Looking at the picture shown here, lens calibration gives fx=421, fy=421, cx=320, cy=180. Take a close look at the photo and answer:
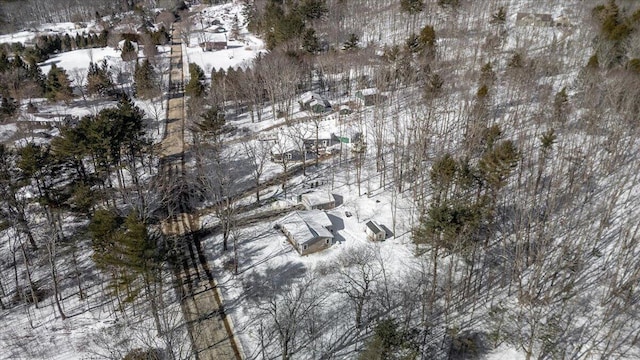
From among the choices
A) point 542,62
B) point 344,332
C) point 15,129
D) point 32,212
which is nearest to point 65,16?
point 15,129

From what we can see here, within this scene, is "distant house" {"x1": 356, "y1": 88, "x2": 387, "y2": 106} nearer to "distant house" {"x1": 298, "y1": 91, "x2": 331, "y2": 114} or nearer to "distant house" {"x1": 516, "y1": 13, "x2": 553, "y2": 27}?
"distant house" {"x1": 298, "y1": 91, "x2": 331, "y2": 114}

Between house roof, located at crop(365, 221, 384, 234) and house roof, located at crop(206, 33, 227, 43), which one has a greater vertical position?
house roof, located at crop(206, 33, 227, 43)

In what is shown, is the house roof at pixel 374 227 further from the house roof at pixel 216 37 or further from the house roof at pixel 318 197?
the house roof at pixel 216 37

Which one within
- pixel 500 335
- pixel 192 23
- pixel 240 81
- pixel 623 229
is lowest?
pixel 500 335

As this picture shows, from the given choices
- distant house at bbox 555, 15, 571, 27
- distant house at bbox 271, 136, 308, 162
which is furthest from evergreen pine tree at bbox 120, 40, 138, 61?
distant house at bbox 555, 15, 571, 27

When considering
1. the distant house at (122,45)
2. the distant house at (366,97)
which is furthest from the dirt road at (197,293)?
the distant house at (122,45)

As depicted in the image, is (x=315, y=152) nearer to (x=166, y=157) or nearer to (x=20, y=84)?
(x=166, y=157)
